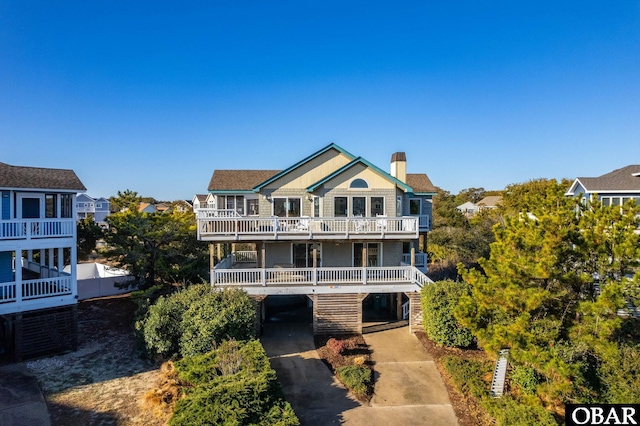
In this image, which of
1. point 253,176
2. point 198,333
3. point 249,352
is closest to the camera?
point 249,352

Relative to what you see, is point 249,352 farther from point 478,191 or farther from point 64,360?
point 478,191

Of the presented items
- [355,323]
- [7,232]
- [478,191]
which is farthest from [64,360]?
[478,191]

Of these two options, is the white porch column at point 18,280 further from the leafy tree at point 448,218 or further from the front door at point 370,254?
the leafy tree at point 448,218

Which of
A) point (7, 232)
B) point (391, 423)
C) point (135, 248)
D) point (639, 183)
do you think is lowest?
point (391, 423)

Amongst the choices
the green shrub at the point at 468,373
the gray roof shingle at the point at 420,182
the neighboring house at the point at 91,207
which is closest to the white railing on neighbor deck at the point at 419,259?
the gray roof shingle at the point at 420,182

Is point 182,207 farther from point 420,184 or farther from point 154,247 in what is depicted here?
point 420,184

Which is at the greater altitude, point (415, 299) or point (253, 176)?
point (253, 176)

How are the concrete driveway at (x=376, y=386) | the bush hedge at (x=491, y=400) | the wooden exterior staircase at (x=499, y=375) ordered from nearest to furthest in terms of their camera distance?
the bush hedge at (x=491, y=400), the concrete driveway at (x=376, y=386), the wooden exterior staircase at (x=499, y=375)

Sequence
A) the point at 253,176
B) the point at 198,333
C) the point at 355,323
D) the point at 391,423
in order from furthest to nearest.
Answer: the point at 253,176 < the point at 355,323 < the point at 198,333 < the point at 391,423
